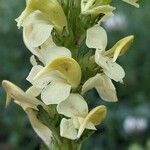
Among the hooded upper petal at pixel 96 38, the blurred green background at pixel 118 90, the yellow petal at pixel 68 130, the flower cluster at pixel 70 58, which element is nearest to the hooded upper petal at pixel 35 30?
the flower cluster at pixel 70 58

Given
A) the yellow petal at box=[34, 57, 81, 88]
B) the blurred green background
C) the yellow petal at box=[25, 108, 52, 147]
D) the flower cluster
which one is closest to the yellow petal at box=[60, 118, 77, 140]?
the flower cluster

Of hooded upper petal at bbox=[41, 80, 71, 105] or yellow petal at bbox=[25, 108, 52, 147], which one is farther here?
yellow petal at bbox=[25, 108, 52, 147]

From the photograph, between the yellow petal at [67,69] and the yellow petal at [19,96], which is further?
the yellow petal at [19,96]

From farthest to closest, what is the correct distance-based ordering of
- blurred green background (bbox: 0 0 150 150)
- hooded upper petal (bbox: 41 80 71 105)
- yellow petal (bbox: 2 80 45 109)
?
blurred green background (bbox: 0 0 150 150)
yellow petal (bbox: 2 80 45 109)
hooded upper petal (bbox: 41 80 71 105)

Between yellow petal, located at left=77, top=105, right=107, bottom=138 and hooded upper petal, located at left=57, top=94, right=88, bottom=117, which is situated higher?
hooded upper petal, located at left=57, top=94, right=88, bottom=117

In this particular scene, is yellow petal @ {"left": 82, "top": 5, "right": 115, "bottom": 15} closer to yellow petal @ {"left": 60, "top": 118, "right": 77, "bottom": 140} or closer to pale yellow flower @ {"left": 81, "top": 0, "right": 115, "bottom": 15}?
pale yellow flower @ {"left": 81, "top": 0, "right": 115, "bottom": 15}

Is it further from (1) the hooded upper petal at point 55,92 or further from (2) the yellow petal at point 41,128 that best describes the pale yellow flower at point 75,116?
(2) the yellow petal at point 41,128

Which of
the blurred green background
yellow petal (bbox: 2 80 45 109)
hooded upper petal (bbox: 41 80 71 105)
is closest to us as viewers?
hooded upper petal (bbox: 41 80 71 105)

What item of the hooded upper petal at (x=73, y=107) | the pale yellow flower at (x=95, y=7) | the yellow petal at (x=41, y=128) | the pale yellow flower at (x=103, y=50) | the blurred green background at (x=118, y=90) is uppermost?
the pale yellow flower at (x=95, y=7)
